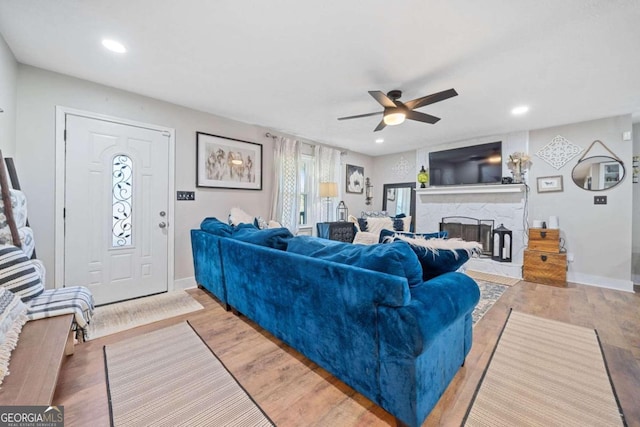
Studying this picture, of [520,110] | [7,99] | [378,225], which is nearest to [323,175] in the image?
[378,225]

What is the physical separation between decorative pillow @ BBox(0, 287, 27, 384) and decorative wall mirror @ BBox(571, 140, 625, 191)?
6.00 metres

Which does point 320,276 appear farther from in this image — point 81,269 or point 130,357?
point 81,269

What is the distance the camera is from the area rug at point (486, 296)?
264cm

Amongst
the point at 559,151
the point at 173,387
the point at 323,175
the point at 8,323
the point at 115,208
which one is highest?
the point at 559,151

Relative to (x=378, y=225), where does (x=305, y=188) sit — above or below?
above

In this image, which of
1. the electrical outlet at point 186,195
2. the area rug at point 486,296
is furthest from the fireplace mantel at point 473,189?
the electrical outlet at point 186,195

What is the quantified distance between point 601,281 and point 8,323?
6.06m

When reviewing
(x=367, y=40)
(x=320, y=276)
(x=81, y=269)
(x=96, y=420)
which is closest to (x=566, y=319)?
(x=320, y=276)

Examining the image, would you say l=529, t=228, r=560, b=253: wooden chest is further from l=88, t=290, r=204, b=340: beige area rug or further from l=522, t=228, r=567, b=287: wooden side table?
l=88, t=290, r=204, b=340: beige area rug

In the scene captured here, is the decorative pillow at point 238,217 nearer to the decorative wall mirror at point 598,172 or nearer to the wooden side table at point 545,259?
the wooden side table at point 545,259

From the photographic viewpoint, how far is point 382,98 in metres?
2.43

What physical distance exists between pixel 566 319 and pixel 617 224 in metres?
2.19

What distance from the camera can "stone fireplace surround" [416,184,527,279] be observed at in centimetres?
423

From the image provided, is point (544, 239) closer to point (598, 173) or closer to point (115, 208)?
point (598, 173)
